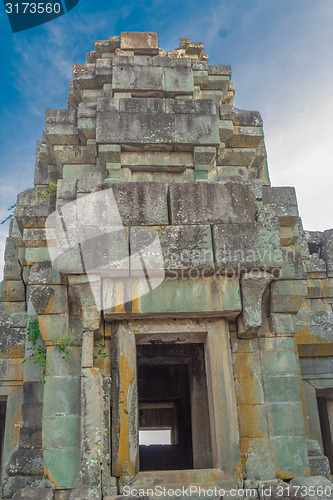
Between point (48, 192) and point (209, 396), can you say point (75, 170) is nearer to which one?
point (48, 192)

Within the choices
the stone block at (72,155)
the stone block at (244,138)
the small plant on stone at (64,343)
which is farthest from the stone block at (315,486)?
the stone block at (72,155)

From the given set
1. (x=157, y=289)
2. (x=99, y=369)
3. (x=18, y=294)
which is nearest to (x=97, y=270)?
(x=157, y=289)

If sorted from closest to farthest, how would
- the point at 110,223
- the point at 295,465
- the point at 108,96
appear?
the point at 295,465 → the point at 110,223 → the point at 108,96

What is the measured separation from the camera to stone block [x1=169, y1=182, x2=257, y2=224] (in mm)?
5789

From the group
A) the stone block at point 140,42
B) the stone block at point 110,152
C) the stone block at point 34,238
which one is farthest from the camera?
the stone block at point 140,42

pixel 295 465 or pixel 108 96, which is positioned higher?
pixel 108 96

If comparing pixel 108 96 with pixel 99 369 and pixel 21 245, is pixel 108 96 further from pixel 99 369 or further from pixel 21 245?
pixel 99 369

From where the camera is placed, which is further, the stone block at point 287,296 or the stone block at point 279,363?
the stone block at point 287,296

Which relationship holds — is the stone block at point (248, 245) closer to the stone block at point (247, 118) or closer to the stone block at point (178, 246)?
the stone block at point (178, 246)

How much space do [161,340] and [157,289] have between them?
38.8 inches

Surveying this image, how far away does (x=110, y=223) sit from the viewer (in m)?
5.68

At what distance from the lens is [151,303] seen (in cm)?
554

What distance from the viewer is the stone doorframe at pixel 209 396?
521 cm

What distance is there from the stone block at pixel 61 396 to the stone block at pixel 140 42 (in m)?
5.40
